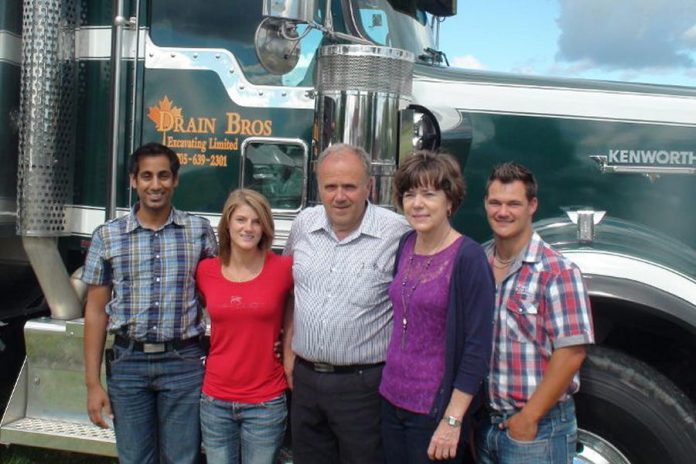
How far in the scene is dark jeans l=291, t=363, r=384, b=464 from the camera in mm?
2471

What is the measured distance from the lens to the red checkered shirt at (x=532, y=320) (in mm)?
2287

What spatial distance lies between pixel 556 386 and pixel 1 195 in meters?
2.77

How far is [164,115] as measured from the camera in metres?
3.53

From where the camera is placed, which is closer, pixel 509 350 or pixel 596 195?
pixel 509 350

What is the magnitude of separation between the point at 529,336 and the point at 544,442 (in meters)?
0.33

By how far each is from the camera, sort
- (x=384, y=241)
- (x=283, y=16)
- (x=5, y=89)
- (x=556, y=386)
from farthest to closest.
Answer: (x=5, y=89) < (x=283, y=16) < (x=384, y=241) < (x=556, y=386)

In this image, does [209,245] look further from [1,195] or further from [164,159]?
[1,195]

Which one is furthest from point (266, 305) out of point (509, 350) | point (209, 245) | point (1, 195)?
point (1, 195)

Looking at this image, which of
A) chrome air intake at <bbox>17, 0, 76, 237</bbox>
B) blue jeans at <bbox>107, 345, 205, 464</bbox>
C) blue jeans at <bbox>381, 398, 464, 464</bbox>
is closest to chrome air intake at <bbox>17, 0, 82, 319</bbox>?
chrome air intake at <bbox>17, 0, 76, 237</bbox>

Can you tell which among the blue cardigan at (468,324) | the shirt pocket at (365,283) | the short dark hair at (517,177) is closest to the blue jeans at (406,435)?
the blue cardigan at (468,324)

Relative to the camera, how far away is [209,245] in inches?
112

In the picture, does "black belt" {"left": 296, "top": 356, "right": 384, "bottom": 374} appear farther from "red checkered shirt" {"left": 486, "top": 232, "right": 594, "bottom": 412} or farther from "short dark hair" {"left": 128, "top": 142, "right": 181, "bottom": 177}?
"short dark hair" {"left": 128, "top": 142, "right": 181, "bottom": 177}

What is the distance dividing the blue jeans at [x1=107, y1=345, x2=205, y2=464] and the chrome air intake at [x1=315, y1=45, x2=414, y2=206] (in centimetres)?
101

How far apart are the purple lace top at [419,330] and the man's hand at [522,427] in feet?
0.95
